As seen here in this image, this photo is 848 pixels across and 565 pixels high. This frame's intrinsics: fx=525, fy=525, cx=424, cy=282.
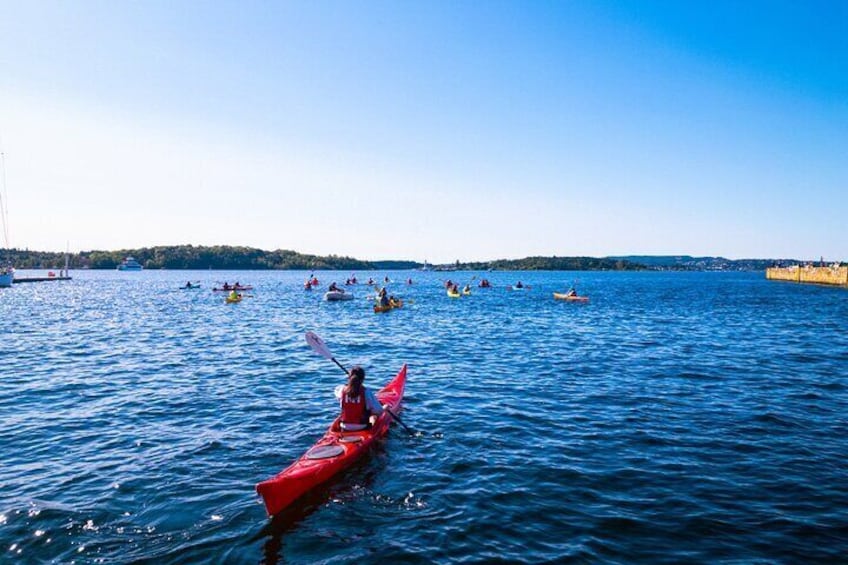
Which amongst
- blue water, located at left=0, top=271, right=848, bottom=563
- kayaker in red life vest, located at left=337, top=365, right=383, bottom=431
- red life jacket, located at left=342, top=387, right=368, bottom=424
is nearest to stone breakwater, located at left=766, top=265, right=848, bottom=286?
blue water, located at left=0, top=271, right=848, bottom=563

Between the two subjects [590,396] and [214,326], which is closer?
[590,396]

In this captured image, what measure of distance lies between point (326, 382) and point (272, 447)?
814cm

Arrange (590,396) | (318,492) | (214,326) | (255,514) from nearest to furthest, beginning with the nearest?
1. (255,514)
2. (318,492)
3. (590,396)
4. (214,326)

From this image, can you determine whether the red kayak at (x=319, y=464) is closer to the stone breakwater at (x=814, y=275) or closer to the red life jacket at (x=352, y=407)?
the red life jacket at (x=352, y=407)

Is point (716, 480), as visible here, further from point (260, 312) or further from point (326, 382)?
point (260, 312)

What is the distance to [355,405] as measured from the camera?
13188 mm

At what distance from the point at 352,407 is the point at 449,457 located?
2.70 m

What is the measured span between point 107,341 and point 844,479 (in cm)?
3563

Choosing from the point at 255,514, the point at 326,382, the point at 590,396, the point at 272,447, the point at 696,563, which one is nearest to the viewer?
the point at 696,563

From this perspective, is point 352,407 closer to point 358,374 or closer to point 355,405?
point 355,405

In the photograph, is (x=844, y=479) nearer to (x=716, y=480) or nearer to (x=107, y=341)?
(x=716, y=480)

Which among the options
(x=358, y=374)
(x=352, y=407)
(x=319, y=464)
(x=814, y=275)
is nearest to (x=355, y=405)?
(x=352, y=407)

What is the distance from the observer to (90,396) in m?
18.7

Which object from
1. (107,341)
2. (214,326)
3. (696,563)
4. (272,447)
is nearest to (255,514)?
(272,447)
